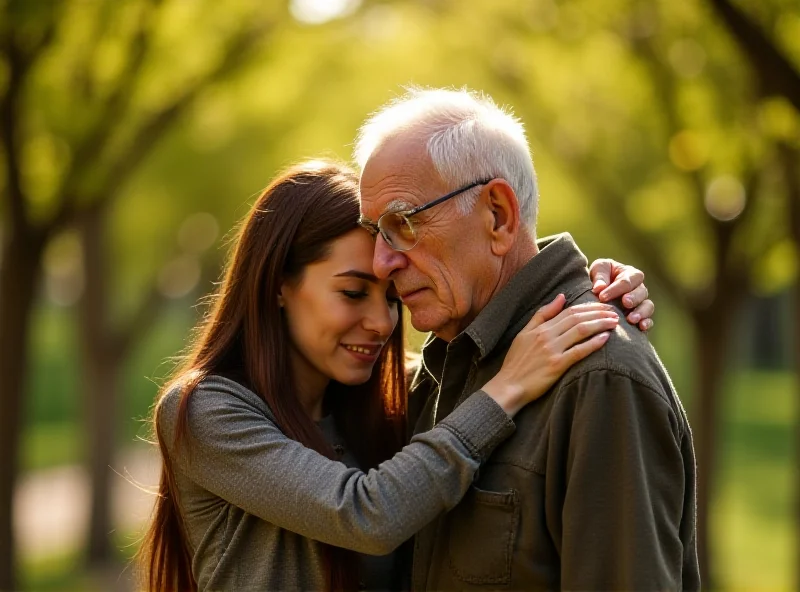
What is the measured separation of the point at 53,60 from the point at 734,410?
78.9 feet

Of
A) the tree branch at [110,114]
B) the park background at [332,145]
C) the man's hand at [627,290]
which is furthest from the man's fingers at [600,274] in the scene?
the tree branch at [110,114]

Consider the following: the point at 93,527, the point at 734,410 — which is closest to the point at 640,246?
the point at 93,527

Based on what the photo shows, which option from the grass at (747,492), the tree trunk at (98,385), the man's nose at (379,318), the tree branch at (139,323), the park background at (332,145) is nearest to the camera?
the man's nose at (379,318)

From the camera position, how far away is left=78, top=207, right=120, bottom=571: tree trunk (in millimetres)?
12227

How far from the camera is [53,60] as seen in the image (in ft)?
25.5

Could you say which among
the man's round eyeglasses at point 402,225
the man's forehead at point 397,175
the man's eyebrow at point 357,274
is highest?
the man's forehead at point 397,175

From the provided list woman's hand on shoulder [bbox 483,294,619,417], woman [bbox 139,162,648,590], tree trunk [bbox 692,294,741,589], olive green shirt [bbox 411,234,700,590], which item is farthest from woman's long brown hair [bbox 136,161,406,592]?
tree trunk [bbox 692,294,741,589]

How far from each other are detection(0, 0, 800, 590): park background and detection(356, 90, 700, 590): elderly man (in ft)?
3.54

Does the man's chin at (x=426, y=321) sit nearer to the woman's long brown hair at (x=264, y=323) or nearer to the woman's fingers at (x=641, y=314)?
the woman's long brown hair at (x=264, y=323)

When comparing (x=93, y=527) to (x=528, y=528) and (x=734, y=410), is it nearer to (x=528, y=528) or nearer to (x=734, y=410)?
(x=528, y=528)

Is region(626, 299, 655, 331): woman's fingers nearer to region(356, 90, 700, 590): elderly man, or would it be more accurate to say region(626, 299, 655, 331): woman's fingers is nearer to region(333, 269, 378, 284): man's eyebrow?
region(356, 90, 700, 590): elderly man

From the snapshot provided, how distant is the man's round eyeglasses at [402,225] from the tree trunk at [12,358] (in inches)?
214

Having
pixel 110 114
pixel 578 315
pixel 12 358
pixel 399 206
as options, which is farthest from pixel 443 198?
pixel 12 358

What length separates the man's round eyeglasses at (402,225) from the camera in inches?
121
